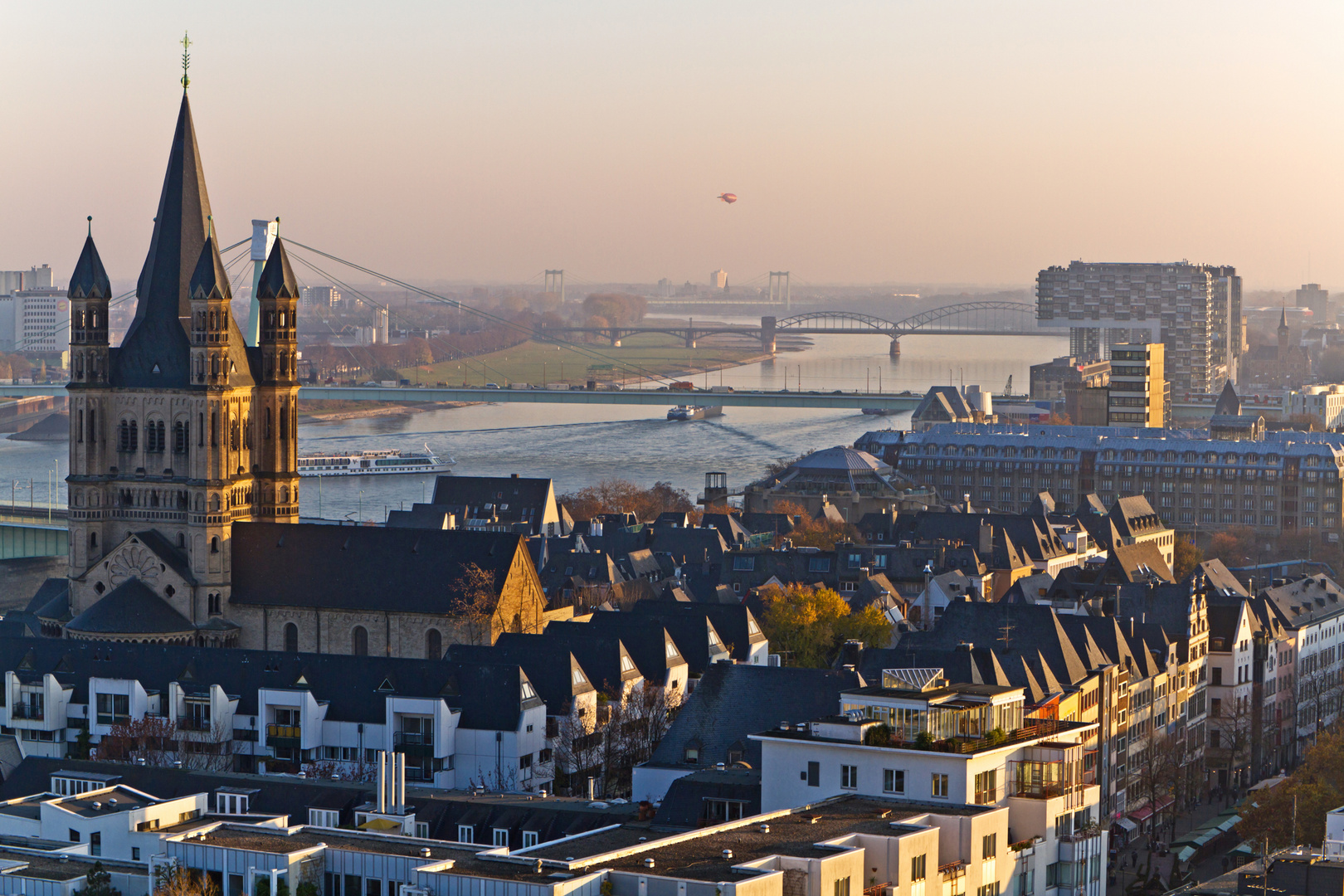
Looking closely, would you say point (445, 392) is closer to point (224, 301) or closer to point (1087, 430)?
point (1087, 430)

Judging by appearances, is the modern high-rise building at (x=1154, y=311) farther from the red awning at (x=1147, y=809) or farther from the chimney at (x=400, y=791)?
the chimney at (x=400, y=791)

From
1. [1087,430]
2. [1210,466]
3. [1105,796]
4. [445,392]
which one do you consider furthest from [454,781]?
[445,392]

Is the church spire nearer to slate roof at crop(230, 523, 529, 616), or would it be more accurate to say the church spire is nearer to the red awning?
slate roof at crop(230, 523, 529, 616)

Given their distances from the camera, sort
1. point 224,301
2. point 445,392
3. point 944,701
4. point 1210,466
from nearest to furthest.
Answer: point 944,701 < point 224,301 < point 1210,466 < point 445,392

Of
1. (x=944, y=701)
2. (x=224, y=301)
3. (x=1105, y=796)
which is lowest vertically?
(x=1105, y=796)

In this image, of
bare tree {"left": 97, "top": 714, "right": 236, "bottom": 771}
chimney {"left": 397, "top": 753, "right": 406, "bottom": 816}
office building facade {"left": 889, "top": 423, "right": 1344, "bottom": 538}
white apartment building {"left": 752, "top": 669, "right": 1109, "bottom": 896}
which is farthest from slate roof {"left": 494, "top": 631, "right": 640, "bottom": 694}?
office building facade {"left": 889, "top": 423, "right": 1344, "bottom": 538}

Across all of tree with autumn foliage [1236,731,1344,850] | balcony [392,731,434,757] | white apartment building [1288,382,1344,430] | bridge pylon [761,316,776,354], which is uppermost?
bridge pylon [761,316,776,354]
